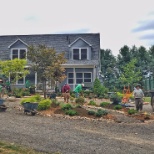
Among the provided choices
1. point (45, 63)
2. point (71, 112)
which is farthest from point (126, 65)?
point (71, 112)

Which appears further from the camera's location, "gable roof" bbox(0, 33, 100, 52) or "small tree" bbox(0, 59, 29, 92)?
"gable roof" bbox(0, 33, 100, 52)

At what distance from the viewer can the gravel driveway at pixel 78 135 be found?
8.83 m

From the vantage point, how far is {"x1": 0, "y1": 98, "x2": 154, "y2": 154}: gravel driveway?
883 centimetres

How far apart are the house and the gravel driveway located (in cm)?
2077

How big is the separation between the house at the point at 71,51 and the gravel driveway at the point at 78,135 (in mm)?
20766

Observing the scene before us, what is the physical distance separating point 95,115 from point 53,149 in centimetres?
714

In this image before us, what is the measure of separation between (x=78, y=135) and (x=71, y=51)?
26.7m

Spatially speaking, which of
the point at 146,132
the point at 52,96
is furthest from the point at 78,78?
the point at 146,132

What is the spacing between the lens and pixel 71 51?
3700 cm

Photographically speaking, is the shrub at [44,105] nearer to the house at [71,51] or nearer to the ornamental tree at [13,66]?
the ornamental tree at [13,66]

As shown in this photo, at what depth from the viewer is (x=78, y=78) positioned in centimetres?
3591

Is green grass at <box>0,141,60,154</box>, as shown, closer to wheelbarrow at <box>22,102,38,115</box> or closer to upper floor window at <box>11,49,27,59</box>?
wheelbarrow at <box>22,102,38,115</box>

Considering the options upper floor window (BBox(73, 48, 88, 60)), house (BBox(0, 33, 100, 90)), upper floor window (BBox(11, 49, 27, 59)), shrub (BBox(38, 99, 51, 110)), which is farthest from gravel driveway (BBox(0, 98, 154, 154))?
upper floor window (BBox(11, 49, 27, 59))

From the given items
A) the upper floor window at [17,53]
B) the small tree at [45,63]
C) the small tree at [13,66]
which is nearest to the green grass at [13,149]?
the small tree at [45,63]
